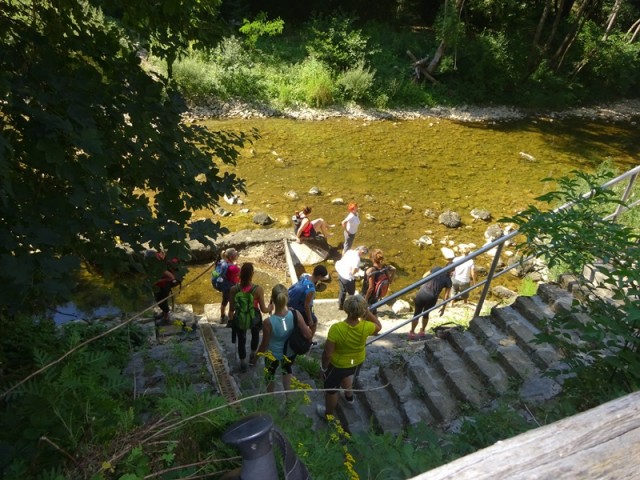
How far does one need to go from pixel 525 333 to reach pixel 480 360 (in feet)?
1.96

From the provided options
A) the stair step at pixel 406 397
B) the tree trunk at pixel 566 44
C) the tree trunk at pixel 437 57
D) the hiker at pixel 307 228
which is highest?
the tree trunk at pixel 566 44

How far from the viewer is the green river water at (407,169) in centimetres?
1073

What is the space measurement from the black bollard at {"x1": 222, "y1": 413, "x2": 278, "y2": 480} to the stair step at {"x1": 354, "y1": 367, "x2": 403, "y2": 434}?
120 inches

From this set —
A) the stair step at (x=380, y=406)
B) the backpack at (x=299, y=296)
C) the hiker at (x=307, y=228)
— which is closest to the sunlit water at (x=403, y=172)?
the hiker at (x=307, y=228)

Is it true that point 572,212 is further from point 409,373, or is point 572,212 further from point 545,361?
point 409,373

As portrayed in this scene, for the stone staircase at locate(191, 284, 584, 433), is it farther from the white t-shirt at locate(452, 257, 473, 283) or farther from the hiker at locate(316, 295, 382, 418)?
the white t-shirt at locate(452, 257, 473, 283)

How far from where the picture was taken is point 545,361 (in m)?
4.70

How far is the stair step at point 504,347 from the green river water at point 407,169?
3.66 metres

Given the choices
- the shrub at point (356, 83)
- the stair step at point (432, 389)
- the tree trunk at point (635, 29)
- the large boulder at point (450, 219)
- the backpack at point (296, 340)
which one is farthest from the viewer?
the tree trunk at point (635, 29)

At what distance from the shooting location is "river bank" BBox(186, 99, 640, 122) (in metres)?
16.1

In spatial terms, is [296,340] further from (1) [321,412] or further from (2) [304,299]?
(1) [321,412]

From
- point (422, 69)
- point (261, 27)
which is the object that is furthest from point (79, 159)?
point (422, 69)

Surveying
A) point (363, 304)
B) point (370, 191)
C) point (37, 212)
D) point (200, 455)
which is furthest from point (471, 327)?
point (370, 191)

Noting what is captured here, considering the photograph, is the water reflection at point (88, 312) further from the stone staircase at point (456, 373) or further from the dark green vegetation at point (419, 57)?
the dark green vegetation at point (419, 57)
